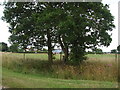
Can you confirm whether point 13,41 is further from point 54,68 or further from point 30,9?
point 54,68

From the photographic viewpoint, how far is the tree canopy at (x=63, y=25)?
15.2 m

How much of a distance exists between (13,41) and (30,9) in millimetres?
3179

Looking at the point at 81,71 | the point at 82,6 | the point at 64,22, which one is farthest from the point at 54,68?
the point at 82,6

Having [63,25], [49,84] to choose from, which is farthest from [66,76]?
[49,84]

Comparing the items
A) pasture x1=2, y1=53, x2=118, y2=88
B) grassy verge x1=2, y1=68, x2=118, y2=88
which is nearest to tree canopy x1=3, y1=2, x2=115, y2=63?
pasture x1=2, y1=53, x2=118, y2=88

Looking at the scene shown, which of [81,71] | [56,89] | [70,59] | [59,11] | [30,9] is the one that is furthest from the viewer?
[30,9]

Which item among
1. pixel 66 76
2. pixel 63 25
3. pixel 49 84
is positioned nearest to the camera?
pixel 49 84

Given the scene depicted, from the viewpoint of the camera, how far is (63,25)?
14.4 m

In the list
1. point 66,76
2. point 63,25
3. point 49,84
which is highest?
point 63,25

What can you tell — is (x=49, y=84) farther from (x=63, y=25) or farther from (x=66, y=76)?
(x=63, y=25)

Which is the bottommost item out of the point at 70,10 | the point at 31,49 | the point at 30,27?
the point at 31,49

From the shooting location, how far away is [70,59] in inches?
663

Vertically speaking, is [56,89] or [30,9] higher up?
[30,9]

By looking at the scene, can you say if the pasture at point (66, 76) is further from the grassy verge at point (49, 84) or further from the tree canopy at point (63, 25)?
the tree canopy at point (63, 25)
